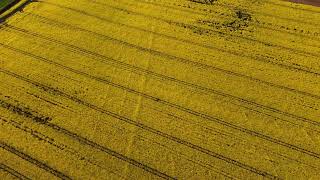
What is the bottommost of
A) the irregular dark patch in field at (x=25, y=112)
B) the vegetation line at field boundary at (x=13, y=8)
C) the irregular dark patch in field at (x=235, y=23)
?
the irregular dark patch in field at (x=25, y=112)

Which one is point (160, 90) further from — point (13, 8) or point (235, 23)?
point (13, 8)

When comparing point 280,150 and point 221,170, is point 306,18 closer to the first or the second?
point 280,150

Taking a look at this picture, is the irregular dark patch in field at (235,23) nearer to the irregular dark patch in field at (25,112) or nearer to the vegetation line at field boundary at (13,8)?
the irregular dark patch in field at (25,112)

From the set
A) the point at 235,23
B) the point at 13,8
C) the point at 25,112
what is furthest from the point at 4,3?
the point at 235,23

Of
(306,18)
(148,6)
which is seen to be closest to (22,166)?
(148,6)

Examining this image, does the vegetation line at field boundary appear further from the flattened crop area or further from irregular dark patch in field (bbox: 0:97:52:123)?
irregular dark patch in field (bbox: 0:97:52:123)

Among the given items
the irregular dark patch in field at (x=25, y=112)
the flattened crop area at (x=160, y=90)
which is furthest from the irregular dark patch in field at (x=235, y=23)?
the irregular dark patch in field at (x=25, y=112)

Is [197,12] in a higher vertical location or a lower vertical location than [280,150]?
higher
